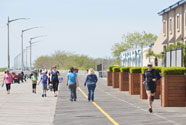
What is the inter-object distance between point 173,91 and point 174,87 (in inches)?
7.0

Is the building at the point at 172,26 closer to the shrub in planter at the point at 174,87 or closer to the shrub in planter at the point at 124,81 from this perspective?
the shrub in planter at the point at 124,81

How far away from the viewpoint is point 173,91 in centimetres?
2181

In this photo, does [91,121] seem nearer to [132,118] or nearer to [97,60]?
[132,118]

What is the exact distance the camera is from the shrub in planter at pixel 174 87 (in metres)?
21.7

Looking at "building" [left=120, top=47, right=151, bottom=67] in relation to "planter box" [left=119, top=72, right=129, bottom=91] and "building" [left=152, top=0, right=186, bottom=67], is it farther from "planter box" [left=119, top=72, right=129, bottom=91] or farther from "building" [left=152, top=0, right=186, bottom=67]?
"planter box" [left=119, top=72, right=129, bottom=91]

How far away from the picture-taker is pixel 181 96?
21.8 meters

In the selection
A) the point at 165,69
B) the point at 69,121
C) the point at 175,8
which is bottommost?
the point at 69,121

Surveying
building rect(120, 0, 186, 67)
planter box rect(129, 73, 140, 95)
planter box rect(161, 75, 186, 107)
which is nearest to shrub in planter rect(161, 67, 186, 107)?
→ planter box rect(161, 75, 186, 107)

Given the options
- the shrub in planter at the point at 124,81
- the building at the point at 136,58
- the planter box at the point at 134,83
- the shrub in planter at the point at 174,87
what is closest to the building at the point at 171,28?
the shrub in planter at the point at 124,81

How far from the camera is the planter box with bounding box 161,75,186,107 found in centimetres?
2170

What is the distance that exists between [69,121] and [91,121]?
0.67 m

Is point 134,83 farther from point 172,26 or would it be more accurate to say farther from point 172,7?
point 172,26

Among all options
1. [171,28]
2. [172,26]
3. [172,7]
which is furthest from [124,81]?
[171,28]

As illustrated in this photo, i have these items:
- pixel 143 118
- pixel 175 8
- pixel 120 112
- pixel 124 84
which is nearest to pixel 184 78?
pixel 120 112
